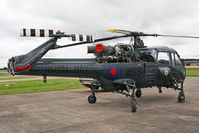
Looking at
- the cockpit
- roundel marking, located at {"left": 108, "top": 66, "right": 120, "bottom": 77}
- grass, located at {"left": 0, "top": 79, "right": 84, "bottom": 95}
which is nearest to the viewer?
roundel marking, located at {"left": 108, "top": 66, "right": 120, "bottom": 77}

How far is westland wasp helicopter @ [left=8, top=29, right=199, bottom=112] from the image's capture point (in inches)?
321

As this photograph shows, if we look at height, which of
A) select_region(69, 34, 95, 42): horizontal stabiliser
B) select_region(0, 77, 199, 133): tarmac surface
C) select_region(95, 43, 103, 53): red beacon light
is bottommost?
select_region(0, 77, 199, 133): tarmac surface

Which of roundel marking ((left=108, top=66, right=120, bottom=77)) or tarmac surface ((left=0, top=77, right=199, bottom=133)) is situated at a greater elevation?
roundel marking ((left=108, top=66, right=120, bottom=77))

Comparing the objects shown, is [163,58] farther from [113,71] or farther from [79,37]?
[79,37]

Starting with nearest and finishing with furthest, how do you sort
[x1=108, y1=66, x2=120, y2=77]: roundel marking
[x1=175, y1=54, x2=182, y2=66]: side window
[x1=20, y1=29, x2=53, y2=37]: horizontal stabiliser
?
[x1=20, y1=29, x2=53, y2=37]: horizontal stabiliser
[x1=108, y1=66, x2=120, y2=77]: roundel marking
[x1=175, y1=54, x2=182, y2=66]: side window

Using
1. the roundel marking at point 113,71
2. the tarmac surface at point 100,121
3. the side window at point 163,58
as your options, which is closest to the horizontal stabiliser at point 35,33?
the tarmac surface at point 100,121

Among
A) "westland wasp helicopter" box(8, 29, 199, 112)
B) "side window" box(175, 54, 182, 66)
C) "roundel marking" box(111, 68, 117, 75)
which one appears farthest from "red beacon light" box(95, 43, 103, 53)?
"side window" box(175, 54, 182, 66)

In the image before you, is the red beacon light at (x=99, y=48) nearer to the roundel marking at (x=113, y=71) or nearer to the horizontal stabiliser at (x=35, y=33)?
the roundel marking at (x=113, y=71)

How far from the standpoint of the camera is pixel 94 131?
5.92m

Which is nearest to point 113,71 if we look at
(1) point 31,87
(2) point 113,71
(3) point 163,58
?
(2) point 113,71

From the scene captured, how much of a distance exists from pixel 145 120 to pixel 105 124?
5.11 ft

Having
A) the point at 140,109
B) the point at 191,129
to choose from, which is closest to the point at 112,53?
the point at 140,109

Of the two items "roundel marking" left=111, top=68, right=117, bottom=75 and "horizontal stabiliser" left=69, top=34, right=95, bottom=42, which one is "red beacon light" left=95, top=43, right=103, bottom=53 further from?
"horizontal stabiliser" left=69, top=34, right=95, bottom=42

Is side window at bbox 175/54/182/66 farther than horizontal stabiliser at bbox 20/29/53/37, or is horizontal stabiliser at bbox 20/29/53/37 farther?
side window at bbox 175/54/182/66
